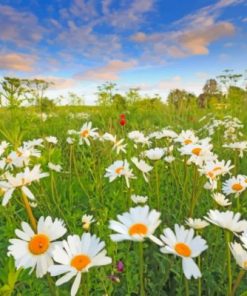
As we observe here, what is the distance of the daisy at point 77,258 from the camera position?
832 mm

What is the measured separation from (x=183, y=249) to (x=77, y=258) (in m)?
0.26

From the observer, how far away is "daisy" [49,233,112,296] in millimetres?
832

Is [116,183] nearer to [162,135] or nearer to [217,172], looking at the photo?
[162,135]

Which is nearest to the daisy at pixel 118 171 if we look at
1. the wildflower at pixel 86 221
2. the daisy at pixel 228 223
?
the wildflower at pixel 86 221

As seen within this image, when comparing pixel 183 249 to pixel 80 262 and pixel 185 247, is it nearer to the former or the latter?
pixel 185 247

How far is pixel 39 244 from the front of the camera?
0.98 meters

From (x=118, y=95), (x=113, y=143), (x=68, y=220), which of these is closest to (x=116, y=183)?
(x=113, y=143)

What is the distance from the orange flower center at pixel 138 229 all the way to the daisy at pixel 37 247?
193 millimetres

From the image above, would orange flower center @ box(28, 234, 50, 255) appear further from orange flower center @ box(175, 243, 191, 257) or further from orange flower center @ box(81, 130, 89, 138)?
orange flower center @ box(81, 130, 89, 138)

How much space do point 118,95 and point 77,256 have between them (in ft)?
20.9

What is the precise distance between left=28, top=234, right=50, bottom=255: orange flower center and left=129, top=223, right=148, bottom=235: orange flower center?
0.24 m

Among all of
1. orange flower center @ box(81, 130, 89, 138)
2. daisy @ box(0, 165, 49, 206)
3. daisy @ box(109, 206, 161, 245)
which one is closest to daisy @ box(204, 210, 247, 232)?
daisy @ box(109, 206, 161, 245)

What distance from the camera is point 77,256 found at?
899 mm

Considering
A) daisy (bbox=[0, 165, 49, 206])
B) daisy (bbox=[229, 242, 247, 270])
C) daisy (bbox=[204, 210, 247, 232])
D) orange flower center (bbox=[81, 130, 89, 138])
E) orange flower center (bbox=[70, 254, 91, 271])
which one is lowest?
daisy (bbox=[229, 242, 247, 270])
